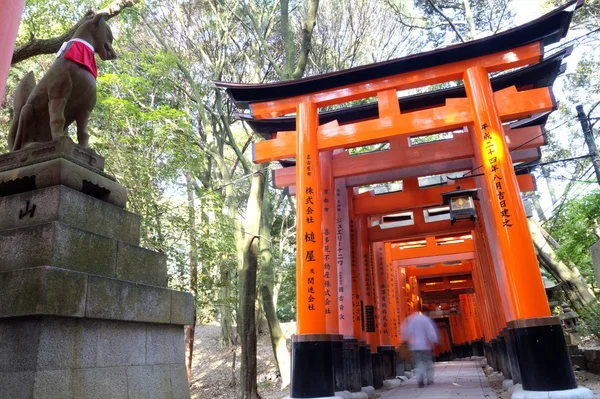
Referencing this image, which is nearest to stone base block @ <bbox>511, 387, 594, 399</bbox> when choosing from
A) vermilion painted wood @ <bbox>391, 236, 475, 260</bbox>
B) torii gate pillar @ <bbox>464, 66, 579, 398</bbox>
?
torii gate pillar @ <bbox>464, 66, 579, 398</bbox>

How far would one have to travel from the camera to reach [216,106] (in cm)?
1307

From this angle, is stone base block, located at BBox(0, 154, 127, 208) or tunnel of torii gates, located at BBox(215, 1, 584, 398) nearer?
stone base block, located at BBox(0, 154, 127, 208)

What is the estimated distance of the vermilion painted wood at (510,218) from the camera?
584 cm

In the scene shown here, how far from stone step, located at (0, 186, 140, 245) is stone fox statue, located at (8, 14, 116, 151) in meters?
0.74

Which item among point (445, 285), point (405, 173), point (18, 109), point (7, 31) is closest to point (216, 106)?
point (405, 173)

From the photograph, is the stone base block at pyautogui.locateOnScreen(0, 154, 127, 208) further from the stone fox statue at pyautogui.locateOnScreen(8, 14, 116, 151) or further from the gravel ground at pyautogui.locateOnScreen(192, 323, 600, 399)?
the gravel ground at pyautogui.locateOnScreen(192, 323, 600, 399)

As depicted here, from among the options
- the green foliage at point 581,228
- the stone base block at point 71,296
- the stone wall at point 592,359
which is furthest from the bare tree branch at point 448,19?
the stone base block at point 71,296

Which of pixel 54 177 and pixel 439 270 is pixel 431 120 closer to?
pixel 54 177

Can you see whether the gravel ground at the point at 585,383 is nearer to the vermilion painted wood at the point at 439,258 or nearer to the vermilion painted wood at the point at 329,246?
the vermilion painted wood at the point at 329,246

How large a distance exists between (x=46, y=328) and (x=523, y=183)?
999 centimetres

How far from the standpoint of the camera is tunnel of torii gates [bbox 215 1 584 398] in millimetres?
6203

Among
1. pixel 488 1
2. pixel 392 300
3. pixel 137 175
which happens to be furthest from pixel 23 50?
pixel 488 1

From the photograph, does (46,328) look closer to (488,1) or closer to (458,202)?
(458,202)

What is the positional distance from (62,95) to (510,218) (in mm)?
5930
